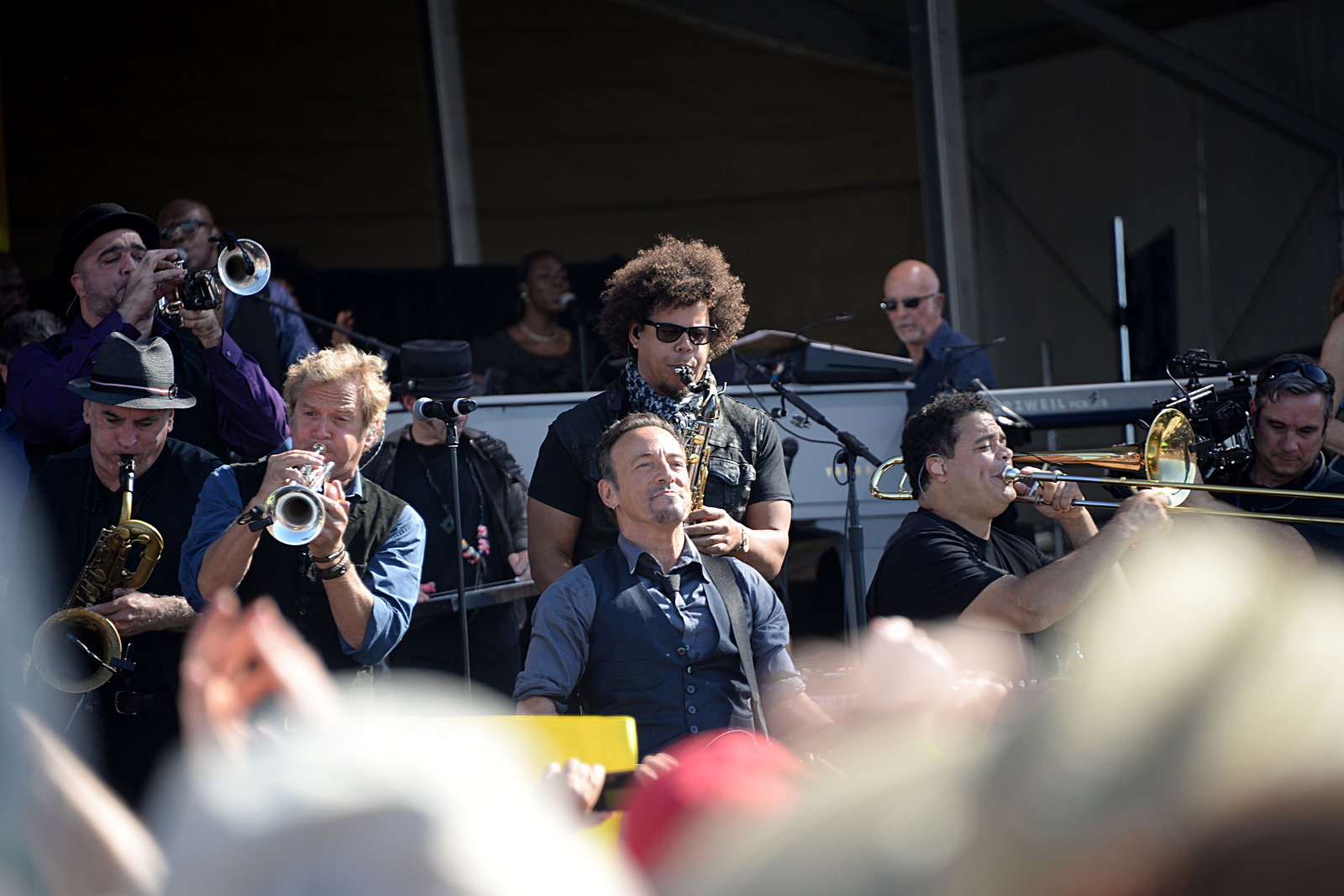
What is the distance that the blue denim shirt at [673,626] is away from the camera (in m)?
2.85

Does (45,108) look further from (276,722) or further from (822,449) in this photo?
(276,722)

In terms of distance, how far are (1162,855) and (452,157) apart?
8.55 m

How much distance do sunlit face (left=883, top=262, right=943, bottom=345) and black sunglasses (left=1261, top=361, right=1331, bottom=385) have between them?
1801 millimetres

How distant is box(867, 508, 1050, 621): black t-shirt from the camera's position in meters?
3.27

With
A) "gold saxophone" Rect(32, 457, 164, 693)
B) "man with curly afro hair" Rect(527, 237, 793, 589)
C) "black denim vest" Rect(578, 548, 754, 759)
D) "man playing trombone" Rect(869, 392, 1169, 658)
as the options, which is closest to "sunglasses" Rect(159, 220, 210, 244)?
"gold saxophone" Rect(32, 457, 164, 693)

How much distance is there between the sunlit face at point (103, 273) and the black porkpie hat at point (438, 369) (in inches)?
33.2

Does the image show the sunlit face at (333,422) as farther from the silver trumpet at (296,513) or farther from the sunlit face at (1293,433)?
the sunlit face at (1293,433)

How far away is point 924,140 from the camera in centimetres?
835

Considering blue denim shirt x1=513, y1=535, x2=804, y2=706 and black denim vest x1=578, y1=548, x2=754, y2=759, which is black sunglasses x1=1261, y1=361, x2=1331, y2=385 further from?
black denim vest x1=578, y1=548, x2=754, y2=759

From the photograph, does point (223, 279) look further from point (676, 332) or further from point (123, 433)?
point (676, 332)

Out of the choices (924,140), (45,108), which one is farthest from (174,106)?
(924,140)

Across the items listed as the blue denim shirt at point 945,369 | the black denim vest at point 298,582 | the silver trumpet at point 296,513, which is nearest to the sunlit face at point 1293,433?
the blue denim shirt at point 945,369

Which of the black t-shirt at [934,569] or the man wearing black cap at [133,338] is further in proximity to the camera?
the man wearing black cap at [133,338]

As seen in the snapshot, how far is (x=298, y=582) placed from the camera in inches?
125
